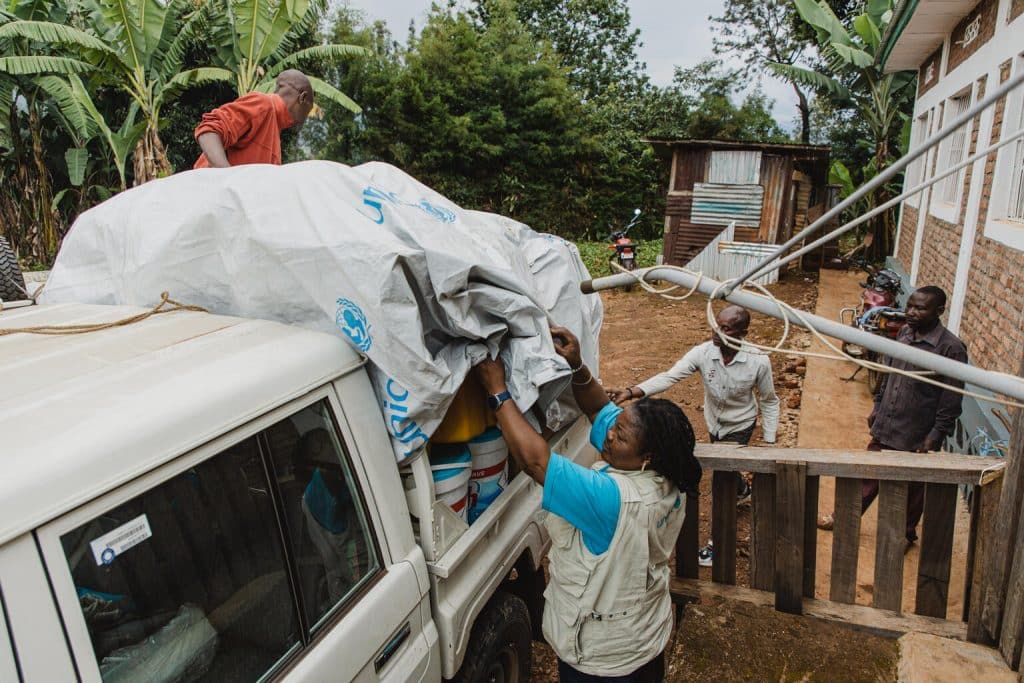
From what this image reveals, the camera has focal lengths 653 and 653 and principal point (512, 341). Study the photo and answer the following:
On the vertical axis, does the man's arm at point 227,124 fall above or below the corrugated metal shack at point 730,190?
above

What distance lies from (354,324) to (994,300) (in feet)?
16.8

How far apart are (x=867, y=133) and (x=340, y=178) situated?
2658 cm

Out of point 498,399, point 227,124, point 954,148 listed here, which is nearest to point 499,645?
point 498,399

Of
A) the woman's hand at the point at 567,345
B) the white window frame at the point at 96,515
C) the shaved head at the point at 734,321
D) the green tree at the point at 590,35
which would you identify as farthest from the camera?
the green tree at the point at 590,35

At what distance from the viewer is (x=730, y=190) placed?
13.5 meters

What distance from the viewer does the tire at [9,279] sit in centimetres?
276

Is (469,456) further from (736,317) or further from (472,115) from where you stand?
Result: (472,115)

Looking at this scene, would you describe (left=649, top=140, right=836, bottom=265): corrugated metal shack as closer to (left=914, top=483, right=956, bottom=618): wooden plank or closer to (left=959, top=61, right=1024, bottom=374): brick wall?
(left=959, top=61, right=1024, bottom=374): brick wall

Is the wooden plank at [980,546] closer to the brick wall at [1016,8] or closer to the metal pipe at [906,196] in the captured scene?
the metal pipe at [906,196]

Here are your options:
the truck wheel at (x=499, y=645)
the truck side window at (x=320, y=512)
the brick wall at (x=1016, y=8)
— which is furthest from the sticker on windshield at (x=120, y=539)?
the brick wall at (x=1016, y=8)

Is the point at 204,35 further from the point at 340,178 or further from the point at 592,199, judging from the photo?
the point at 340,178

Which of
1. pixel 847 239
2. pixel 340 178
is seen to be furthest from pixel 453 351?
pixel 847 239

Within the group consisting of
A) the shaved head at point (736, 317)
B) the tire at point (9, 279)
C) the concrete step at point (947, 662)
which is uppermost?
the tire at point (9, 279)

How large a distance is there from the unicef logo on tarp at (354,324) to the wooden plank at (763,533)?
6.44 ft
